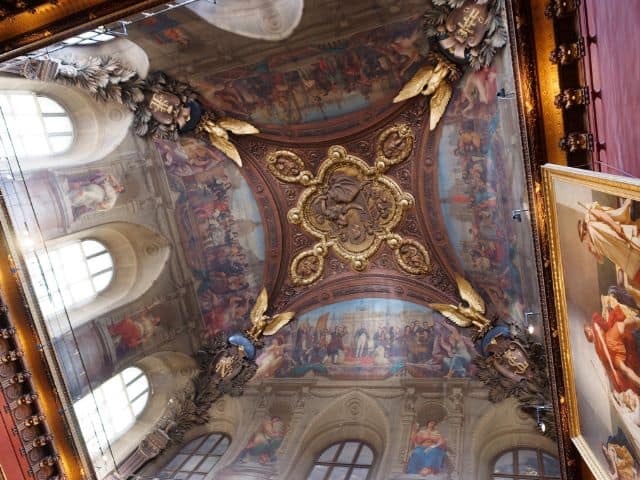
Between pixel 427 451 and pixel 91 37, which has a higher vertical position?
pixel 91 37

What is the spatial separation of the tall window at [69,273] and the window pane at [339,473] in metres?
5.66

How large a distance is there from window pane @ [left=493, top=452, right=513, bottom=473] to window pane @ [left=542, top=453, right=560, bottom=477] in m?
0.53

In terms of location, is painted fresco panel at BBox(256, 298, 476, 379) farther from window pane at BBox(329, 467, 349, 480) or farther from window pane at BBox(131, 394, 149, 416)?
window pane at BBox(131, 394, 149, 416)

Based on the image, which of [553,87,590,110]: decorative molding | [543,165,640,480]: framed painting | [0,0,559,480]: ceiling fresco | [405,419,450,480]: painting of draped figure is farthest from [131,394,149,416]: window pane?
[553,87,590,110]: decorative molding

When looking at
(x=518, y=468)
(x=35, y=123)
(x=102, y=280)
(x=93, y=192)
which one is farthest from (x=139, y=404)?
(x=518, y=468)

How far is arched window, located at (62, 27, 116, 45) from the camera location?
803 centimetres

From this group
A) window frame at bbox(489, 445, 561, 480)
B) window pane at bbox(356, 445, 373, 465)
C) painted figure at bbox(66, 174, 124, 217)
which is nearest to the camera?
window frame at bbox(489, 445, 561, 480)

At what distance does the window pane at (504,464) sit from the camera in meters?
9.20

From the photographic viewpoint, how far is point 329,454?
1054cm

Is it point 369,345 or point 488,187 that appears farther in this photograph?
point 369,345

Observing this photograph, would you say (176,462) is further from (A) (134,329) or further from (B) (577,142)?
(B) (577,142)

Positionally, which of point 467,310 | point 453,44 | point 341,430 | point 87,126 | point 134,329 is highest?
point 87,126

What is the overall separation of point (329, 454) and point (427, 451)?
6.33ft

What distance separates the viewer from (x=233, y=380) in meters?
12.0
